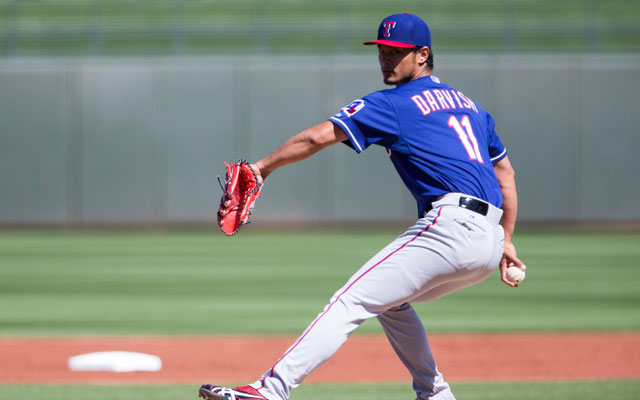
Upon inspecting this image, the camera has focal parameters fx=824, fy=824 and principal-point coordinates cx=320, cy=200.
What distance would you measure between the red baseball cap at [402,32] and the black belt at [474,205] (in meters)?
0.66

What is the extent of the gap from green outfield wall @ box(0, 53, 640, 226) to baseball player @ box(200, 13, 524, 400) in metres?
14.5

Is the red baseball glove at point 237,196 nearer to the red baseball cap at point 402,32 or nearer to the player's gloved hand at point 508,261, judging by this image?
the red baseball cap at point 402,32

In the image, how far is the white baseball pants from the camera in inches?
118

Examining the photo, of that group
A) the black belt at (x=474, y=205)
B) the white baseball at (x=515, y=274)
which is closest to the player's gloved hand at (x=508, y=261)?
the white baseball at (x=515, y=274)

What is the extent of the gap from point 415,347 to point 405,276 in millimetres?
A: 550

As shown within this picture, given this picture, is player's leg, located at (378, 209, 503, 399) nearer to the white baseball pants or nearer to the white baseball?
the white baseball pants

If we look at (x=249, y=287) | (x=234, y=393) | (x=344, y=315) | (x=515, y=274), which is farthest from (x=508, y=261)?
(x=249, y=287)

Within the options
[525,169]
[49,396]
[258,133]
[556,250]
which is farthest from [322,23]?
[49,396]

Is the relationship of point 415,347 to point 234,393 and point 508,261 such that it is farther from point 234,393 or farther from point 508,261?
point 234,393

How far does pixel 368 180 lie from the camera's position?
59.1 ft

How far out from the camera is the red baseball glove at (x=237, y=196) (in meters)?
3.27

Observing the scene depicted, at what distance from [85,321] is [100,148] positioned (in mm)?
11030

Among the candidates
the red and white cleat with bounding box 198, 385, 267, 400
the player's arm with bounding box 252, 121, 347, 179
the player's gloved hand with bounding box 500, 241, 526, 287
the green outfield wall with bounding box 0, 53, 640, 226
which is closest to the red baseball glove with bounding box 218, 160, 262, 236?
the player's arm with bounding box 252, 121, 347, 179

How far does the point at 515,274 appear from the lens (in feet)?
11.6
